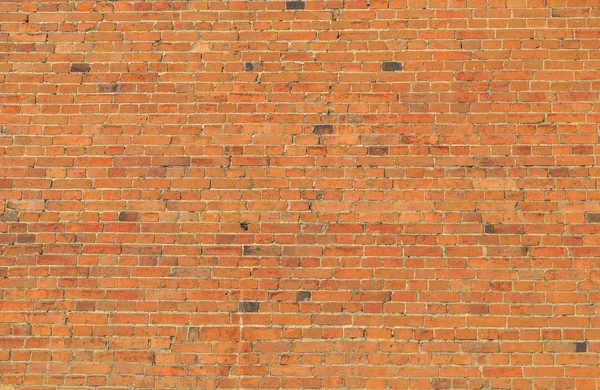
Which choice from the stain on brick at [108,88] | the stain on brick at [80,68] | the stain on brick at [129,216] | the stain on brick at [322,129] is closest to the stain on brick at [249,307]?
the stain on brick at [129,216]

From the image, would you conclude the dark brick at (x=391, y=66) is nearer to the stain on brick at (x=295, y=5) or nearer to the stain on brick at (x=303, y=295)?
the stain on brick at (x=295, y=5)

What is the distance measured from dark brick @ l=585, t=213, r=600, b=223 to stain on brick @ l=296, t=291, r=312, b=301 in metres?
1.68

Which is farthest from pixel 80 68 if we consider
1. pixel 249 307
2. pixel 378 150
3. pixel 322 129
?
pixel 378 150

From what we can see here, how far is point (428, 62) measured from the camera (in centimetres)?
337

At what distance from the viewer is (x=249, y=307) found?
3.20 metres

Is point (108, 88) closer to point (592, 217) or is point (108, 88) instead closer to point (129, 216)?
point (129, 216)

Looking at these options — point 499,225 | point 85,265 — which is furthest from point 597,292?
point 85,265

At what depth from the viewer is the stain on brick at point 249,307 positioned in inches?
126

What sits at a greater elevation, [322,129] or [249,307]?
[322,129]

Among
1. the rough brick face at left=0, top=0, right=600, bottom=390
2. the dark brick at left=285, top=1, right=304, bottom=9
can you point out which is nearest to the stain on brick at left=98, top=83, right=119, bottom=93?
the rough brick face at left=0, top=0, right=600, bottom=390

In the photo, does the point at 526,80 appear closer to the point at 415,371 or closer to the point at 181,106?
the point at 415,371

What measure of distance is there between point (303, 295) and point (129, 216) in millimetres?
1147

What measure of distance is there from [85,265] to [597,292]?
2.99 metres

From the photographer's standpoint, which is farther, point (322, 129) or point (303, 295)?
point (322, 129)
